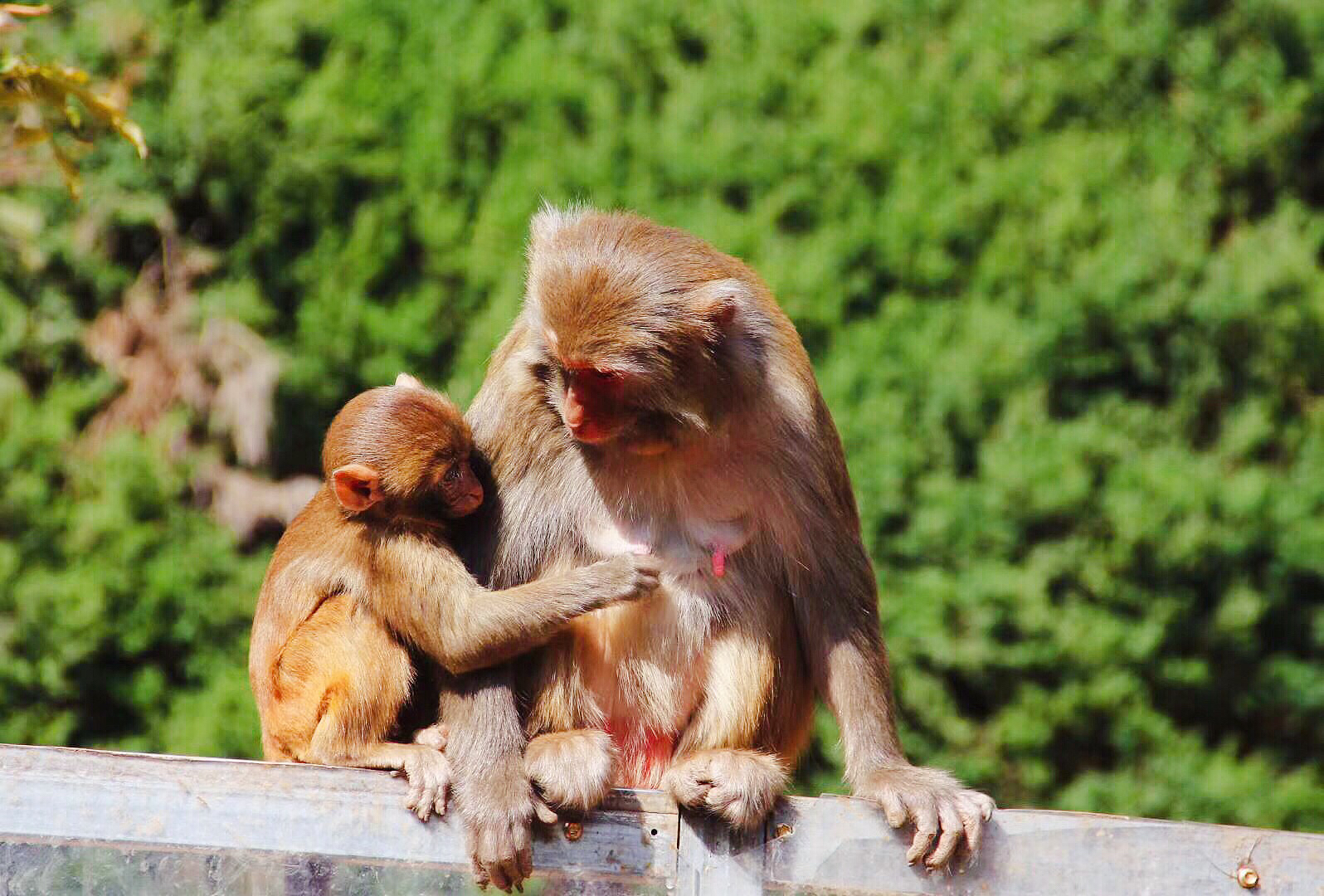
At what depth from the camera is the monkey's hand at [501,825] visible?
338cm

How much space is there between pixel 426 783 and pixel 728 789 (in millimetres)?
670

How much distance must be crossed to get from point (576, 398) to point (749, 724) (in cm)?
93

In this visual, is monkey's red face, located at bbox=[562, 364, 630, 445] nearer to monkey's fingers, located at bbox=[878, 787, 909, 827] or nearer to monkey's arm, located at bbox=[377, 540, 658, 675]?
monkey's arm, located at bbox=[377, 540, 658, 675]

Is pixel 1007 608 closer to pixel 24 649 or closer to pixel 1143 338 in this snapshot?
pixel 1143 338

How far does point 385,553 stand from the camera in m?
3.89

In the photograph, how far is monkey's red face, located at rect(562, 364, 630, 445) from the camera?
12.3 feet

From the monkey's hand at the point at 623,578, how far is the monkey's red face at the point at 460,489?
386 millimetres

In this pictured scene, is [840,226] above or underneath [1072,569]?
above

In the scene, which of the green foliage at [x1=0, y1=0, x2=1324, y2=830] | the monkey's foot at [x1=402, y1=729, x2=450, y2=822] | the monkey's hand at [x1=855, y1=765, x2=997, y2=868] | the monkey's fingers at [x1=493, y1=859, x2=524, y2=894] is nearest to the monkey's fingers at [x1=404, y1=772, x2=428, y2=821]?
the monkey's foot at [x1=402, y1=729, x2=450, y2=822]

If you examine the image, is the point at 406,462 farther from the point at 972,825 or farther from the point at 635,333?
the point at 972,825

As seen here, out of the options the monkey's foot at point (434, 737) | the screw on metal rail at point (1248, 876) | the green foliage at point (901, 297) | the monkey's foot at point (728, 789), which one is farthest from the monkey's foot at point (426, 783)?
the green foliage at point (901, 297)

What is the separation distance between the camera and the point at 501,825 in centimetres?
342

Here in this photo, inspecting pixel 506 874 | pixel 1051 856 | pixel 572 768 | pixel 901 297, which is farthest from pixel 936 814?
pixel 901 297

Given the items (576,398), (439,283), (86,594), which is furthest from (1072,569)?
(86,594)
